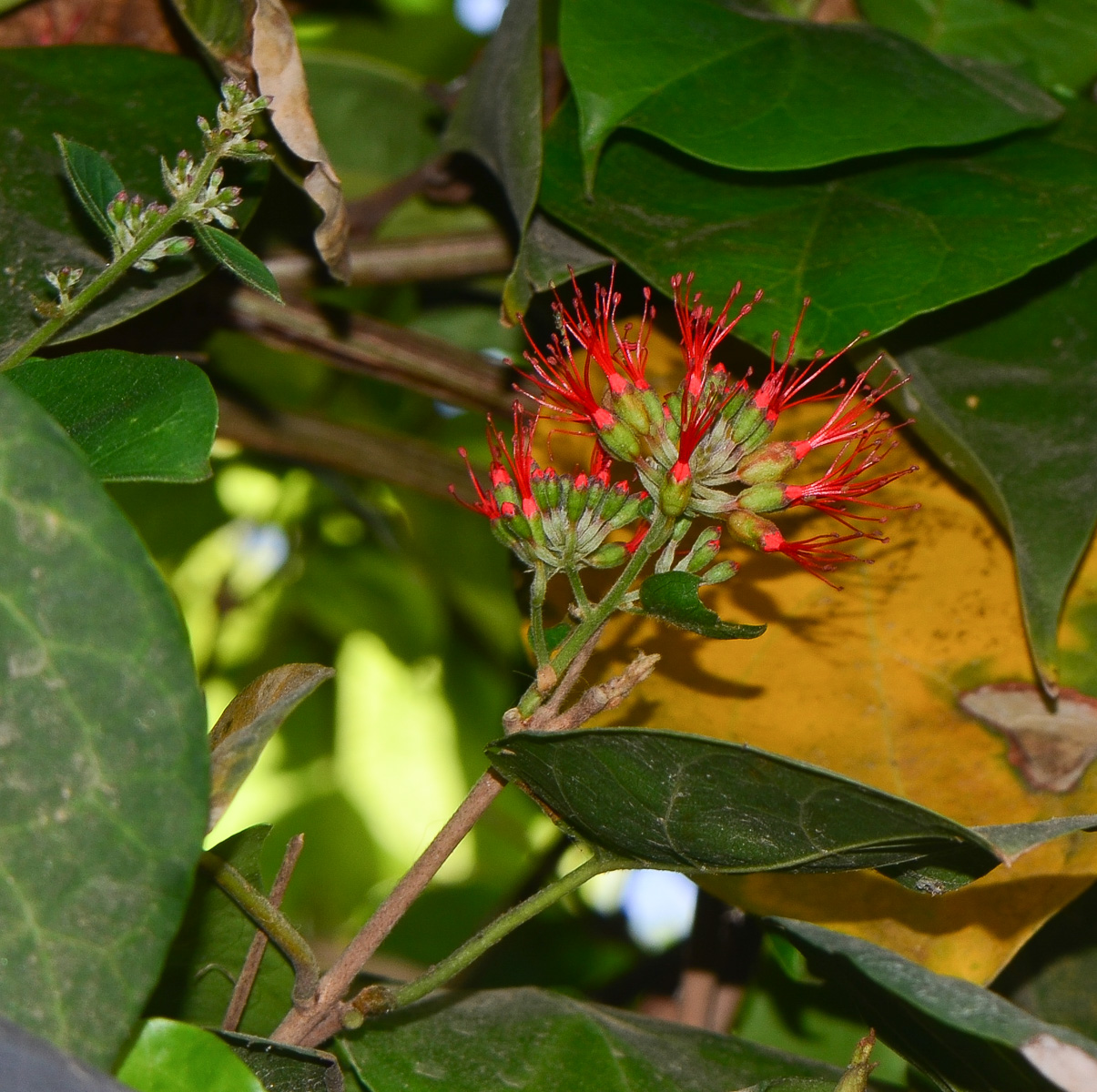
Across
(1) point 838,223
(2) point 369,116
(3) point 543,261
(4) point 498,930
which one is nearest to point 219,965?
(4) point 498,930

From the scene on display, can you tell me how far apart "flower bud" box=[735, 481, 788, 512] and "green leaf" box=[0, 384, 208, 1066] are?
232 mm

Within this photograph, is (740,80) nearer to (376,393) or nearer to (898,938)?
(898,938)

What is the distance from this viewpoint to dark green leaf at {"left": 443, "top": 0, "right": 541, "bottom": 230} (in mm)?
604

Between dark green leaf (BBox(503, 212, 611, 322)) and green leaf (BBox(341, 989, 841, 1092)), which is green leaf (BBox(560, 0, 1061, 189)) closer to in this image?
dark green leaf (BBox(503, 212, 611, 322))

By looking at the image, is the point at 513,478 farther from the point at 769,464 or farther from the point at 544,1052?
the point at 544,1052

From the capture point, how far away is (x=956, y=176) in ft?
2.15

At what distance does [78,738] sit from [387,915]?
15 centimetres

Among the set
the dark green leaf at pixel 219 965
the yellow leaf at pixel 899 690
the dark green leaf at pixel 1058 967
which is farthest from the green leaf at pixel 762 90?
the dark green leaf at pixel 1058 967

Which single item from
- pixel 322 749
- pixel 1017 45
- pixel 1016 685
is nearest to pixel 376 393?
pixel 322 749

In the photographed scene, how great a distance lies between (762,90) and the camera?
2.05ft

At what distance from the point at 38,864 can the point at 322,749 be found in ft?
3.74

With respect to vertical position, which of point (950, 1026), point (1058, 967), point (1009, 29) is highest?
point (1009, 29)

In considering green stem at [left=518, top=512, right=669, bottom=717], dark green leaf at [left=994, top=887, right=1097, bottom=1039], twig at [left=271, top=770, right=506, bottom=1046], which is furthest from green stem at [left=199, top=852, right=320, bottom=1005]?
dark green leaf at [left=994, top=887, right=1097, bottom=1039]

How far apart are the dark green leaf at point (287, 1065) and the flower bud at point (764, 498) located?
25 cm
